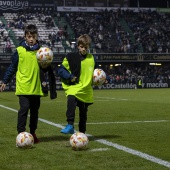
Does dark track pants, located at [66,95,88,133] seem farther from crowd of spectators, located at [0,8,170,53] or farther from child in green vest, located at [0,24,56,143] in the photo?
crowd of spectators, located at [0,8,170,53]

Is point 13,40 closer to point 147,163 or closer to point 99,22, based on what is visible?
point 99,22

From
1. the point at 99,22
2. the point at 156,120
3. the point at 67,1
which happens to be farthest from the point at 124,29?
the point at 156,120

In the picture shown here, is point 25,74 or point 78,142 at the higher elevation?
point 25,74

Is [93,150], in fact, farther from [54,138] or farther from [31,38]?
[31,38]

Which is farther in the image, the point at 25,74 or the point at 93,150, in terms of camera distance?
the point at 25,74

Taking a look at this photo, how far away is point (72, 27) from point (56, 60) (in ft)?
24.4

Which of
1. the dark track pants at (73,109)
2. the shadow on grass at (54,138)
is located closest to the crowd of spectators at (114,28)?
the shadow on grass at (54,138)

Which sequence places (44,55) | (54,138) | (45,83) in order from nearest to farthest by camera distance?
1. (44,55)
2. (45,83)
3. (54,138)

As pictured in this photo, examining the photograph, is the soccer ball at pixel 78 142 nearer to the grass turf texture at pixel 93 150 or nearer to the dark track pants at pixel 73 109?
the grass turf texture at pixel 93 150

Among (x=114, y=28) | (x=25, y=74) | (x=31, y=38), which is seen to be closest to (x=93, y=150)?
(x=25, y=74)

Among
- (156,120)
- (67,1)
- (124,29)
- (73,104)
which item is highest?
(67,1)

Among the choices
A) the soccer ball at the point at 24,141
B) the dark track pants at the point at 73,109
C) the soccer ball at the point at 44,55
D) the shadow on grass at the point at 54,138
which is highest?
the soccer ball at the point at 44,55

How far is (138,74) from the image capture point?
5250cm

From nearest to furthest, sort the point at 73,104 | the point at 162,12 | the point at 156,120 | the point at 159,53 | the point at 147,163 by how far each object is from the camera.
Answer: the point at 147,163 → the point at 73,104 → the point at 156,120 → the point at 159,53 → the point at 162,12
